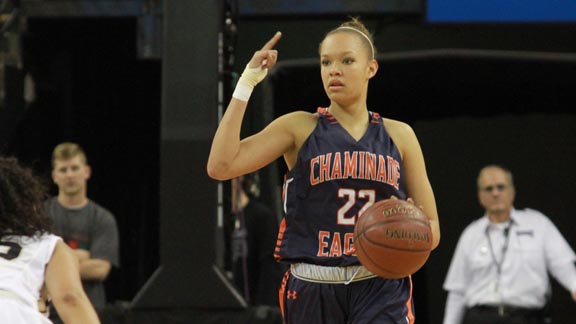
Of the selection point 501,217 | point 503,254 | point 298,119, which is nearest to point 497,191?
point 501,217

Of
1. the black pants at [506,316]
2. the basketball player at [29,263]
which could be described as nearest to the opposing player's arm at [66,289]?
the basketball player at [29,263]

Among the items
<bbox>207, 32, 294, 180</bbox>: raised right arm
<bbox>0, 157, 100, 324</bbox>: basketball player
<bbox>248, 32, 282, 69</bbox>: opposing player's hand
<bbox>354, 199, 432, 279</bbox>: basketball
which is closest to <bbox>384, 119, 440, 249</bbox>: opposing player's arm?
<bbox>354, 199, 432, 279</bbox>: basketball

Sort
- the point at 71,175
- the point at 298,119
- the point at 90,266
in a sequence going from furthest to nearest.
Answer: the point at 71,175
the point at 90,266
the point at 298,119

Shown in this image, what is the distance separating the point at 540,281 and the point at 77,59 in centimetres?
567

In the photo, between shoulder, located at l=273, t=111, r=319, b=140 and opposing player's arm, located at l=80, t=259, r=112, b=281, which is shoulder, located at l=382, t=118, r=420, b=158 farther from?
opposing player's arm, located at l=80, t=259, r=112, b=281

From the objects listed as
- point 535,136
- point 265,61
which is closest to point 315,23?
point 535,136

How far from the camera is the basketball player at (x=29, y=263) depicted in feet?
13.0

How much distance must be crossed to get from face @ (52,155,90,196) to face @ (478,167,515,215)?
3.16 m

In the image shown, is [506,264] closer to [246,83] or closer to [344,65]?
[344,65]

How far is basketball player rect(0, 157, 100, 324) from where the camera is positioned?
3.97 metres

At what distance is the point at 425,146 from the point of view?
435 inches

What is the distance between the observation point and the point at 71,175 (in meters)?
8.29

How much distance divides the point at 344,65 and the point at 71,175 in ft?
13.1

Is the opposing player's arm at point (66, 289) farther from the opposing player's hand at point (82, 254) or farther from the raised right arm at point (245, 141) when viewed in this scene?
the opposing player's hand at point (82, 254)
